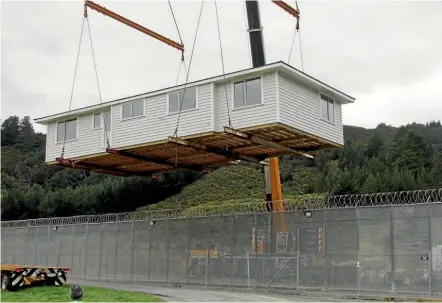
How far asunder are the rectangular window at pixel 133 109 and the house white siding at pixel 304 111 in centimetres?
622

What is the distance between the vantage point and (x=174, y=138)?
68.3ft

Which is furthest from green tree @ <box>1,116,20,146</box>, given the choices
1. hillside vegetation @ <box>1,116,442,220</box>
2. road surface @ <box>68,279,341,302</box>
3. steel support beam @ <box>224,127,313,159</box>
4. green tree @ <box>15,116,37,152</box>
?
steel support beam @ <box>224,127,313,159</box>

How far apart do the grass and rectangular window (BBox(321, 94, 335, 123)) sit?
978 centimetres

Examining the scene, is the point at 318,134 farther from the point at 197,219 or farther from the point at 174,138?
the point at 197,219

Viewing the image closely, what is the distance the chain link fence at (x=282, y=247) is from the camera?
1866 cm

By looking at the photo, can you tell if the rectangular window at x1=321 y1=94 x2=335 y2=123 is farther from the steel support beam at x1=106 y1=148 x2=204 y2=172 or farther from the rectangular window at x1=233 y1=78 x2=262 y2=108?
the steel support beam at x1=106 y1=148 x2=204 y2=172

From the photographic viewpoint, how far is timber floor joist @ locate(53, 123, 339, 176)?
20578 mm

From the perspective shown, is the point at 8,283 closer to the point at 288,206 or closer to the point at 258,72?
the point at 288,206

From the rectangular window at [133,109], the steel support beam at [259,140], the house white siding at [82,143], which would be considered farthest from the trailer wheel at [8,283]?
the steel support beam at [259,140]

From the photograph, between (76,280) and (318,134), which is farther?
(76,280)

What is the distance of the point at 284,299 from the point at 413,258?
4.62m

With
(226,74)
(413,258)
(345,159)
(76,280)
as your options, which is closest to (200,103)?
(226,74)

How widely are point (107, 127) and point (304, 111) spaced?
28.5ft

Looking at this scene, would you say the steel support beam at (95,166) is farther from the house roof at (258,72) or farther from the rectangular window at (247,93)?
the rectangular window at (247,93)
